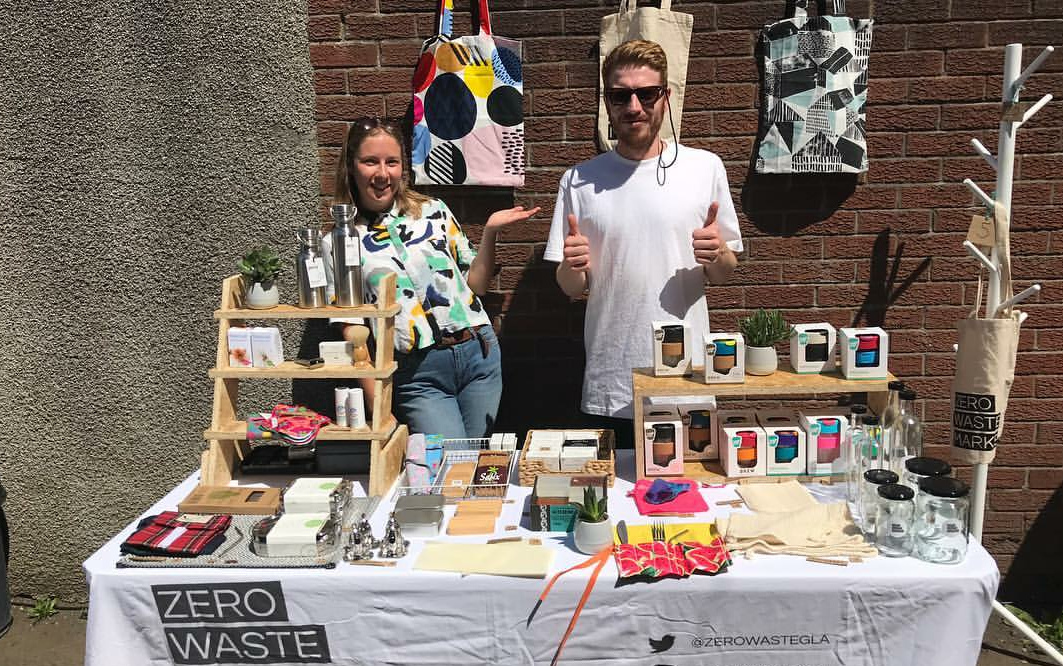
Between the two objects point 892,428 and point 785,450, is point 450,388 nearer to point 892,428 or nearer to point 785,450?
point 785,450

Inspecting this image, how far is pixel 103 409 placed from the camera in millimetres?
3730

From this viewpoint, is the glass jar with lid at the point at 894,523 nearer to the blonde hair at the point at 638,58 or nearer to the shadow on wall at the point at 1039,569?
the blonde hair at the point at 638,58

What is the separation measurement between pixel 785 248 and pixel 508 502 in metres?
1.81

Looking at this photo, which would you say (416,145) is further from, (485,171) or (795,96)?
(795,96)

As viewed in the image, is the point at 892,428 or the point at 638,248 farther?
the point at 638,248

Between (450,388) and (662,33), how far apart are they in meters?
1.69

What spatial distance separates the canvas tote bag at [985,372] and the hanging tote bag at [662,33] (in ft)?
4.30

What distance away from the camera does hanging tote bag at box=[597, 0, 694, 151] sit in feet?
10.8

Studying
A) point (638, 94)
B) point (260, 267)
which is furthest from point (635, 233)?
point (260, 267)

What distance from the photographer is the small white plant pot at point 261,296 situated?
8.42 ft

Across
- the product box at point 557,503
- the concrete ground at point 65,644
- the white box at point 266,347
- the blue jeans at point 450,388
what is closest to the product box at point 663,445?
the product box at point 557,503

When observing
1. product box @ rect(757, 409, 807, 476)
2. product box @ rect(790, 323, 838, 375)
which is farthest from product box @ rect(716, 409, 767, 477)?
product box @ rect(790, 323, 838, 375)

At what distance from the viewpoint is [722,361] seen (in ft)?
7.97

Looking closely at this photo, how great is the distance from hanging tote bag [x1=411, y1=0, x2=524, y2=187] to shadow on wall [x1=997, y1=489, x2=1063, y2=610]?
9.25 feet
